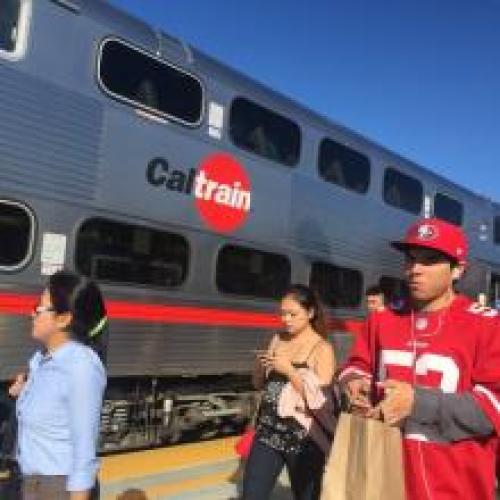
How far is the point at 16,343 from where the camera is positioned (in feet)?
26.9

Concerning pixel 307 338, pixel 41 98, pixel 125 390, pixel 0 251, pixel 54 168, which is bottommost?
pixel 125 390

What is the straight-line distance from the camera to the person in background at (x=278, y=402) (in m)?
5.52

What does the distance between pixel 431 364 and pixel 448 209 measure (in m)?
13.6

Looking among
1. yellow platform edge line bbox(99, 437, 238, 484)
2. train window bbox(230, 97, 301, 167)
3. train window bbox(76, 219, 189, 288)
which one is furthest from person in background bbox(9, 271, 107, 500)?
train window bbox(230, 97, 301, 167)

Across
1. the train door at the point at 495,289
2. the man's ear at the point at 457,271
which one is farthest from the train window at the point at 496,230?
the man's ear at the point at 457,271

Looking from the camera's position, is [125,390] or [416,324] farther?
[125,390]

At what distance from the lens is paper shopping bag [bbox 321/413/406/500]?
3.35 metres

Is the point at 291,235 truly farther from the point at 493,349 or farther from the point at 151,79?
the point at 493,349

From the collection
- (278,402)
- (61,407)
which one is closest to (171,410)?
(278,402)

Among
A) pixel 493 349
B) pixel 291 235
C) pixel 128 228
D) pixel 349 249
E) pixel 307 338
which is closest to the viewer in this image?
pixel 493 349

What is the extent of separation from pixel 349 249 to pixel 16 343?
20.2 ft

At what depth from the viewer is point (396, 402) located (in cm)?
329

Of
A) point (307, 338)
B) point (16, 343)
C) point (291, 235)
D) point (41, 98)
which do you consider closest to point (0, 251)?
point (16, 343)

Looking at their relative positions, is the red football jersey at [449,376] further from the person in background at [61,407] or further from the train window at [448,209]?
the train window at [448,209]
